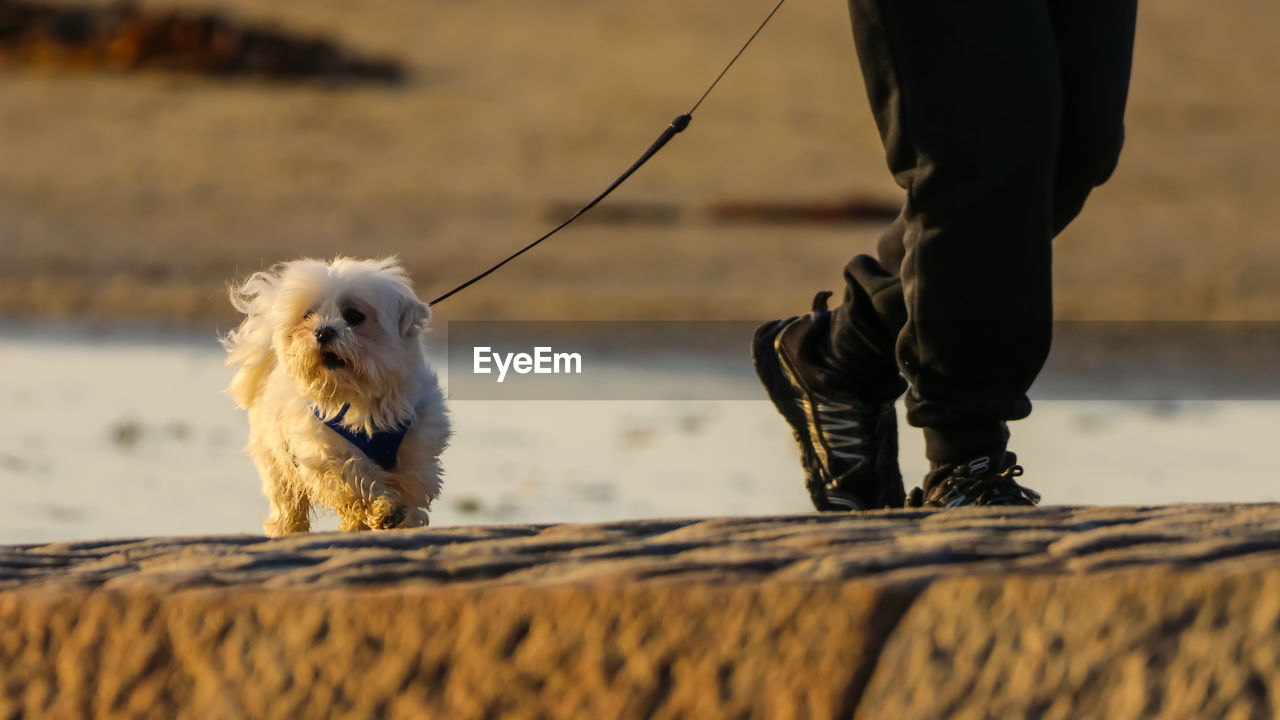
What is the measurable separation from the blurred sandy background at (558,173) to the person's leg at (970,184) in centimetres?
808

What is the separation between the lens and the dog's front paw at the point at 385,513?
5.07 m

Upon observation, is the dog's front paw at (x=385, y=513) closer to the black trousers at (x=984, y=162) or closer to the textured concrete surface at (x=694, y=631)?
the black trousers at (x=984, y=162)

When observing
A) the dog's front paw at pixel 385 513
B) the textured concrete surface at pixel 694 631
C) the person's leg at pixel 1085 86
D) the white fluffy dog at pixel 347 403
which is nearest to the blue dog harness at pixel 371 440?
the white fluffy dog at pixel 347 403

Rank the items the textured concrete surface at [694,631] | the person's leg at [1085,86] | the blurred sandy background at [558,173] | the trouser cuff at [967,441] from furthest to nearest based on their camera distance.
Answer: the blurred sandy background at [558,173], the trouser cuff at [967,441], the person's leg at [1085,86], the textured concrete surface at [694,631]

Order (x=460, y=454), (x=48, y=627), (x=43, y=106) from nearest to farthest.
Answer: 1. (x=48, y=627)
2. (x=460, y=454)
3. (x=43, y=106)

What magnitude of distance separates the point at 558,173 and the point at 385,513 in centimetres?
1437

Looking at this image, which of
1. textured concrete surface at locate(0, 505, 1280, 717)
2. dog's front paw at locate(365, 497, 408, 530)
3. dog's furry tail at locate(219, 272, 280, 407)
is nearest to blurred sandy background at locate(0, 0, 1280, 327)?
dog's furry tail at locate(219, 272, 280, 407)

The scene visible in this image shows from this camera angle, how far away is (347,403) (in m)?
5.21

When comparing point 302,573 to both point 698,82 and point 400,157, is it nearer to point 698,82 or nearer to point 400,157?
point 400,157

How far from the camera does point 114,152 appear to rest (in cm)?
2008

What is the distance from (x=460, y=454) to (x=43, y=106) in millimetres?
17435

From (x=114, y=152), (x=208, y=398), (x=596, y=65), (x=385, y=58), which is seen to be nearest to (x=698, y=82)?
(x=596, y=65)

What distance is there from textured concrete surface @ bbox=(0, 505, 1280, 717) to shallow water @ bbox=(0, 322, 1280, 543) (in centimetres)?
307

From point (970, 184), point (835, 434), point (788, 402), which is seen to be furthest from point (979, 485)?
point (788, 402)
